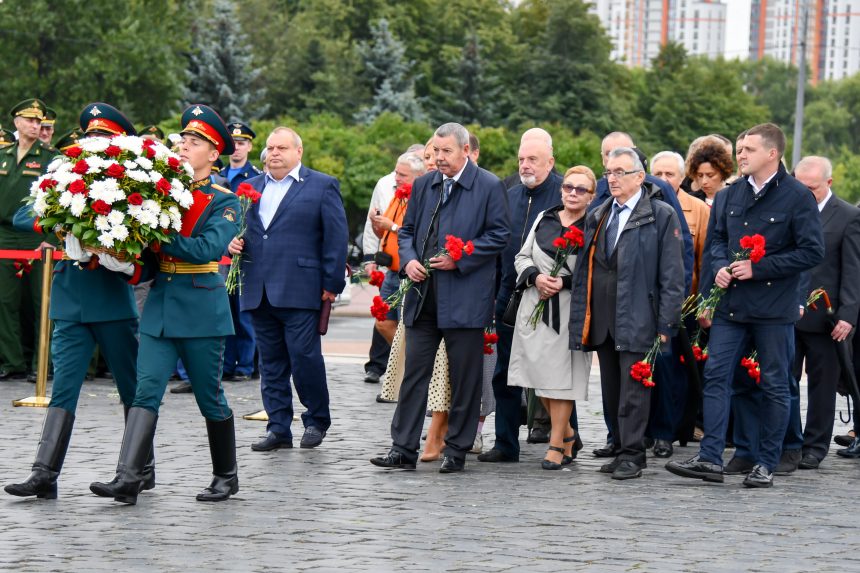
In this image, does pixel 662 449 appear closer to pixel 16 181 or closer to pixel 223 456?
pixel 223 456

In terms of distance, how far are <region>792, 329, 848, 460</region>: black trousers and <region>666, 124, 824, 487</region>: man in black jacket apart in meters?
1.00

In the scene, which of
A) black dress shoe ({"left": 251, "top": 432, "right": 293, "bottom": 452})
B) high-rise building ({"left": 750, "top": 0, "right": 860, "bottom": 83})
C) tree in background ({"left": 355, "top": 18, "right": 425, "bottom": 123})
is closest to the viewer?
black dress shoe ({"left": 251, "top": 432, "right": 293, "bottom": 452})

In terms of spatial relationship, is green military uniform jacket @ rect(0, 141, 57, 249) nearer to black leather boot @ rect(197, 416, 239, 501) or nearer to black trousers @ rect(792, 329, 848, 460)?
black leather boot @ rect(197, 416, 239, 501)

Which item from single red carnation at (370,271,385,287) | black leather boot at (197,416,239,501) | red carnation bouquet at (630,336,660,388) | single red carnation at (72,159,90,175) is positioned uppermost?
single red carnation at (72,159,90,175)

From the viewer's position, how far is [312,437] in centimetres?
1030

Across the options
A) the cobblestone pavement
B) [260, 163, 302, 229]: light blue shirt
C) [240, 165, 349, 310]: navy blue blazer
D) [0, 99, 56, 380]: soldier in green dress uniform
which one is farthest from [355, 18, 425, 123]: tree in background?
the cobblestone pavement

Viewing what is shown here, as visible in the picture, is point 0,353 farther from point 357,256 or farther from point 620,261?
point 357,256

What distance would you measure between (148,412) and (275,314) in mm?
2484

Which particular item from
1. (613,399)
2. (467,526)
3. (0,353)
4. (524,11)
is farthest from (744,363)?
(524,11)

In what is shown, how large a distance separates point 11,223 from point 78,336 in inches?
Answer: 227

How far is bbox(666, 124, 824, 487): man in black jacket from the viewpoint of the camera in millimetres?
9133

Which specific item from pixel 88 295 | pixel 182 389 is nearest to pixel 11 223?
pixel 182 389

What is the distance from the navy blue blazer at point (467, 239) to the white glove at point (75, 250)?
2.30m

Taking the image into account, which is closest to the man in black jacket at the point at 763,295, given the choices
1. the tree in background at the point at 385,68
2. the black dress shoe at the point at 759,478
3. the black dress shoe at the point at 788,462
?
the black dress shoe at the point at 759,478
